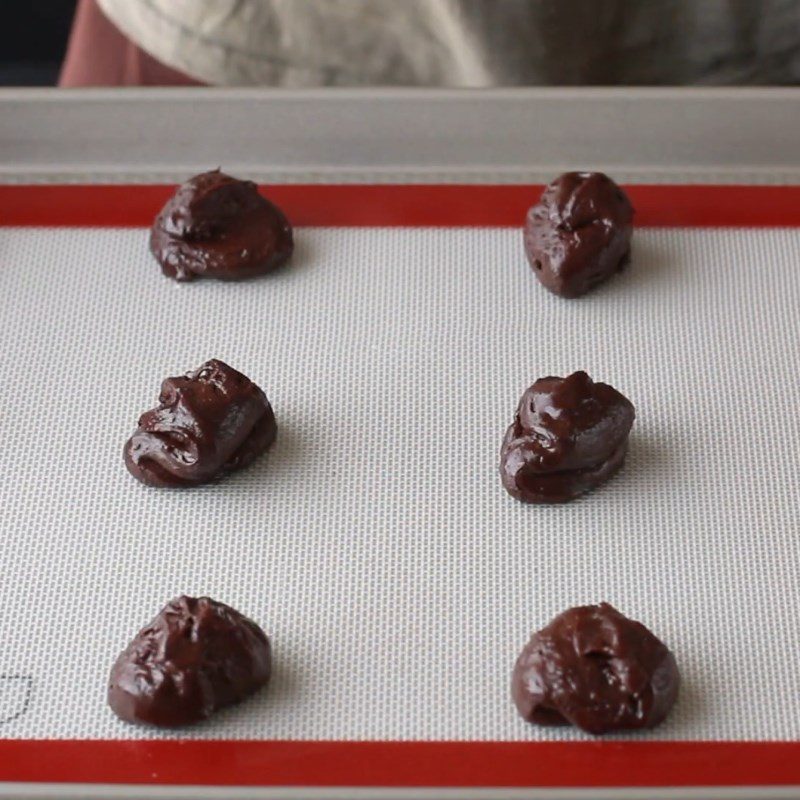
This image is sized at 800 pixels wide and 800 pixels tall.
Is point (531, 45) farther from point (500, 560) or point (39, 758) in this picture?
point (39, 758)

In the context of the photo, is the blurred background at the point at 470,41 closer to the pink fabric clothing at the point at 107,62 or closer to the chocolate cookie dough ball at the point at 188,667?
the pink fabric clothing at the point at 107,62

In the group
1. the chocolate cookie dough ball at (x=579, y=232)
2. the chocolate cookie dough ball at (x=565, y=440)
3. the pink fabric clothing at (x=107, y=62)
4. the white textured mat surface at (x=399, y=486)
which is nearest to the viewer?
the white textured mat surface at (x=399, y=486)

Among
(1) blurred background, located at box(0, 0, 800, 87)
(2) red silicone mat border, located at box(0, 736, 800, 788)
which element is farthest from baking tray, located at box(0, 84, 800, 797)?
(1) blurred background, located at box(0, 0, 800, 87)

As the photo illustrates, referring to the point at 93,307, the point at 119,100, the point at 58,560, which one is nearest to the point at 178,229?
the point at 93,307

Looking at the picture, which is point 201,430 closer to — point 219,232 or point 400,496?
point 400,496

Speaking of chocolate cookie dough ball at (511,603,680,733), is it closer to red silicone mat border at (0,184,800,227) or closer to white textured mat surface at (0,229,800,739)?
white textured mat surface at (0,229,800,739)

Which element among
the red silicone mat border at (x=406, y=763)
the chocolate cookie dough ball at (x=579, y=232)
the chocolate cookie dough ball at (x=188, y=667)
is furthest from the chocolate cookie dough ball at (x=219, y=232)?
the red silicone mat border at (x=406, y=763)

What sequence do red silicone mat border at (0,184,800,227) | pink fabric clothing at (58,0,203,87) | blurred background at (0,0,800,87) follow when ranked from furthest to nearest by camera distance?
1. pink fabric clothing at (58,0,203,87)
2. blurred background at (0,0,800,87)
3. red silicone mat border at (0,184,800,227)
